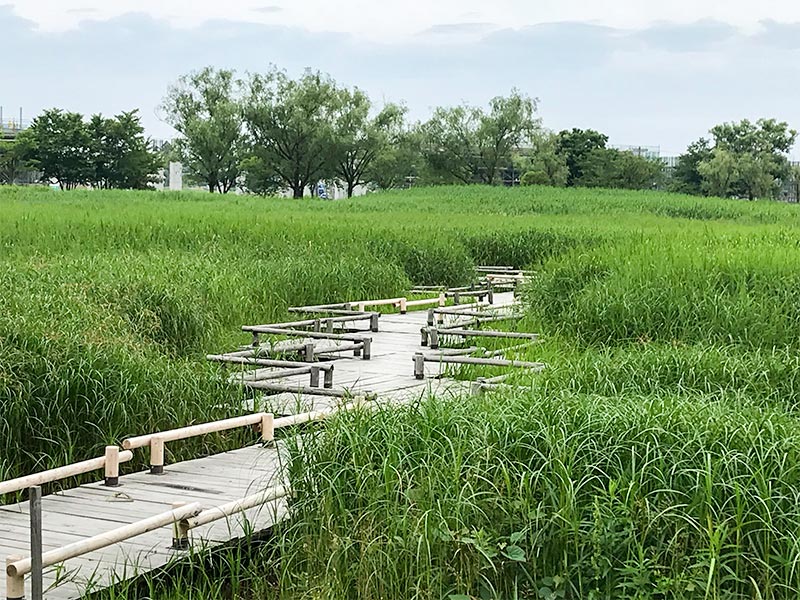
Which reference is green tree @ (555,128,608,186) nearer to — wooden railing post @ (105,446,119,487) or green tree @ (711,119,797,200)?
green tree @ (711,119,797,200)

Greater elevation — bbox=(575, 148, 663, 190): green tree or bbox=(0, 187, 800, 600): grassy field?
bbox=(575, 148, 663, 190): green tree

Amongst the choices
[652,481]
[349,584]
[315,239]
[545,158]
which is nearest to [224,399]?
[349,584]

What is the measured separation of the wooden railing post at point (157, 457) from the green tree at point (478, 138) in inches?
2380

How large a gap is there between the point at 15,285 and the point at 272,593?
5.59 m

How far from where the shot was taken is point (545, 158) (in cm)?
6375

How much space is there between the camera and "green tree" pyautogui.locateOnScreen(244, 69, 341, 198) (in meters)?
57.8

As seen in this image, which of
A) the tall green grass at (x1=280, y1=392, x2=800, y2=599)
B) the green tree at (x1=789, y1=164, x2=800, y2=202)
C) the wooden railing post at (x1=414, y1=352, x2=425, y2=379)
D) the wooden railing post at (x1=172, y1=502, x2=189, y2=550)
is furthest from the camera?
the green tree at (x1=789, y1=164, x2=800, y2=202)

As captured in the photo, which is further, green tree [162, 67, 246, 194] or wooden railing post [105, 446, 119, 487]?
green tree [162, 67, 246, 194]

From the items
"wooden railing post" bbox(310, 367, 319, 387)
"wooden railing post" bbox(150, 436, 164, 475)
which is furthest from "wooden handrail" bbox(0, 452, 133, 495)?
"wooden railing post" bbox(310, 367, 319, 387)

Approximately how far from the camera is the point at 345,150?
5919 centimetres

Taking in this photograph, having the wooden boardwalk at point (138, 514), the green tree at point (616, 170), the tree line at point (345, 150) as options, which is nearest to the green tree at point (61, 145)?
the tree line at point (345, 150)

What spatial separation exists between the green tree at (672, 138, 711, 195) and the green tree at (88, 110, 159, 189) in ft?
99.0

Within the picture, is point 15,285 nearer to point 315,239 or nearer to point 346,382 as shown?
point 346,382

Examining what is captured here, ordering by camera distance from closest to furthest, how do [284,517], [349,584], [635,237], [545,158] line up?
[349,584], [284,517], [635,237], [545,158]
